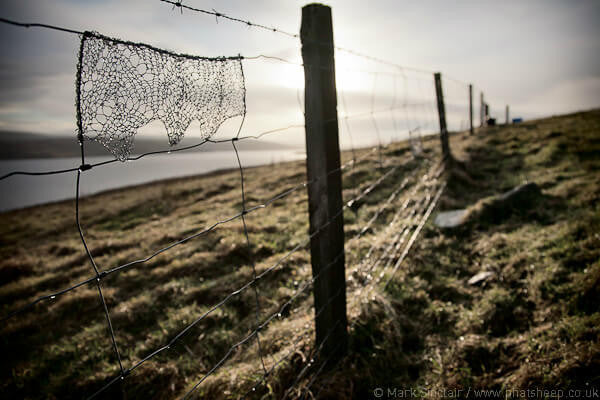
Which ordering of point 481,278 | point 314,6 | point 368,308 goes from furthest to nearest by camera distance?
point 481,278 < point 368,308 < point 314,6

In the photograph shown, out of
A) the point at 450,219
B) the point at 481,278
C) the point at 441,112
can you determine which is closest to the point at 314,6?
the point at 481,278

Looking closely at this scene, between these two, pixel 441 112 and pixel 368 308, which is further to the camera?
pixel 441 112

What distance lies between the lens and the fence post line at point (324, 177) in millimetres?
1954

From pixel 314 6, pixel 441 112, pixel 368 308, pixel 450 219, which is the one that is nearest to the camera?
pixel 314 6

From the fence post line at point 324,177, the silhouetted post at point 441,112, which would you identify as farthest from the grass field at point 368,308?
the silhouetted post at point 441,112

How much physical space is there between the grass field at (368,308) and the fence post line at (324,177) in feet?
0.93

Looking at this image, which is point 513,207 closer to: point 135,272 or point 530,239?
point 530,239

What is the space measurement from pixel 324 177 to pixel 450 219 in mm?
3536

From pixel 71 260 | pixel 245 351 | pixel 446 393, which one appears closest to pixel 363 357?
pixel 446 393

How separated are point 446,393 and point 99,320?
170 inches

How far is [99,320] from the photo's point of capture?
420 cm

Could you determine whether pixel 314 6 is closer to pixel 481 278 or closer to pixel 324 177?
pixel 324 177

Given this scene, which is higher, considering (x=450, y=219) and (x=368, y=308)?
(x=450, y=219)

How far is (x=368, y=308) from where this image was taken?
2.83 m
